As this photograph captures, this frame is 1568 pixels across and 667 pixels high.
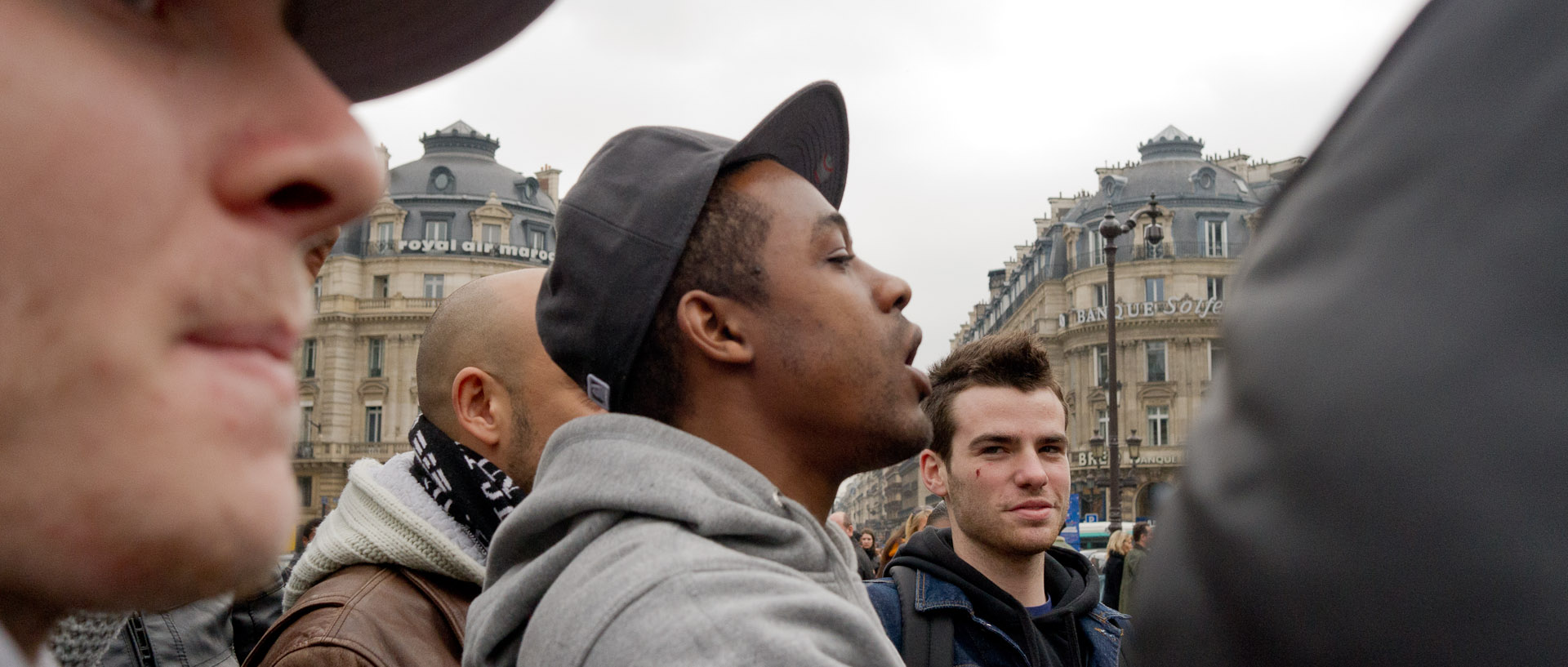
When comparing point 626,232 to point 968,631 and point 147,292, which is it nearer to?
point 147,292

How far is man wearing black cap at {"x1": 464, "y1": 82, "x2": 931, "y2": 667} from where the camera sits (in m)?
1.86

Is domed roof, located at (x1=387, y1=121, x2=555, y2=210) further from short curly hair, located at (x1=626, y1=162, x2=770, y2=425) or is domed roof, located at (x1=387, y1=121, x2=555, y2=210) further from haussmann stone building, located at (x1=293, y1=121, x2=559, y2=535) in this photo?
short curly hair, located at (x1=626, y1=162, x2=770, y2=425)

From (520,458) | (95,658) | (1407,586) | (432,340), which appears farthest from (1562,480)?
(432,340)

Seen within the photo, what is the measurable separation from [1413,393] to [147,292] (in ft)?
2.62

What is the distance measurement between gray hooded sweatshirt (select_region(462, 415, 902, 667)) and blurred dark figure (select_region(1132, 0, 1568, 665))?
77 centimetres

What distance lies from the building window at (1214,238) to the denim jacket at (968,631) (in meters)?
52.4

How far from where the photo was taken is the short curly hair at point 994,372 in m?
4.21

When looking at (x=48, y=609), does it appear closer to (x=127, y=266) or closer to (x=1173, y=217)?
(x=127, y=266)

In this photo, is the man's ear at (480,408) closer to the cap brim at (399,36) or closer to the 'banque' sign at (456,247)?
the cap brim at (399,36)

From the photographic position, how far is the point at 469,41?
927 millimetres

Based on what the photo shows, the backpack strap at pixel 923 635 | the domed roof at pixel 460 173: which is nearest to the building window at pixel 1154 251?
the domed roof at pixel 460 173

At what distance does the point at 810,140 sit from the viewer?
255 centimetres

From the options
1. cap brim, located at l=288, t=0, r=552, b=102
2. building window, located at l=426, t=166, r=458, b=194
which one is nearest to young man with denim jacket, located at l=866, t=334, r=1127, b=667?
cap brim, located at l=288, t=0, r=552, b=102

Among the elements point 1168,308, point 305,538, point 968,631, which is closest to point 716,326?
→ point 968,631
